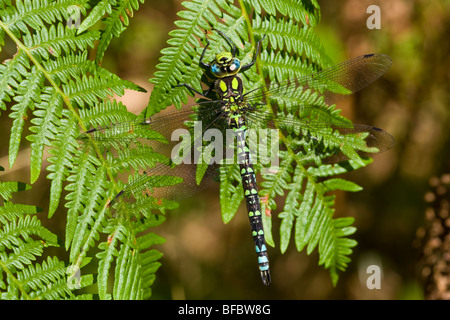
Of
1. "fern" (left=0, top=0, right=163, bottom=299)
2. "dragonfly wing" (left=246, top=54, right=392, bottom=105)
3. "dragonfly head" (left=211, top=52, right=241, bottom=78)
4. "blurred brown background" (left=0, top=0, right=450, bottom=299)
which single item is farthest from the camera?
"blurred brown background" (left=0, top=0, right=450, bottom=299)

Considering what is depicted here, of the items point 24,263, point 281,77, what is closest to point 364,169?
point 281,77

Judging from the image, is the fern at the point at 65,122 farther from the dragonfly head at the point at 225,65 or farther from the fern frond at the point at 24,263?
the dragonfly head at the point at 225,65

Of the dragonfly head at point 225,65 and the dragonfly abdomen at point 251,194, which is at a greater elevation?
the dragonfly head at point 225,65

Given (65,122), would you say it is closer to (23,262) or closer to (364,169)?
(23,262)

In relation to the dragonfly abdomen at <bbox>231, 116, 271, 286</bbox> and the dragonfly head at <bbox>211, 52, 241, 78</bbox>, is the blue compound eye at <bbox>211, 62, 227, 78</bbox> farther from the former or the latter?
the dragonfly abdomen at <bbox>231, 116, 271, 286</bbox>

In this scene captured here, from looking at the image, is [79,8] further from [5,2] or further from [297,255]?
[297,255]

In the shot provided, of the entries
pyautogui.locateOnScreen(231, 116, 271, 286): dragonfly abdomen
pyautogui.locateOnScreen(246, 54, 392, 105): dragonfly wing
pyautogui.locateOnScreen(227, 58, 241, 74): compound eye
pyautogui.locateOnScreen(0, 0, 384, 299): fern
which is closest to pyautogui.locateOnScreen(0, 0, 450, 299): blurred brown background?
pyautogui.locateOnScreen(246, 54, 392, 105): dragonfly wing

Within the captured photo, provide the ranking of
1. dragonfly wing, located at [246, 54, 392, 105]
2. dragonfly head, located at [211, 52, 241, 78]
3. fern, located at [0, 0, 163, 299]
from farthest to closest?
dragonfly wing, located at [246, 54, 392, 105] → dragonfly head, located at [211, 52, 241, 78] → fern, located at [0, 0, 163, 299]

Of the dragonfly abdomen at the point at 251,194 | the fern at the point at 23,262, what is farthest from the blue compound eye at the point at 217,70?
the fern at the point at 23,262
